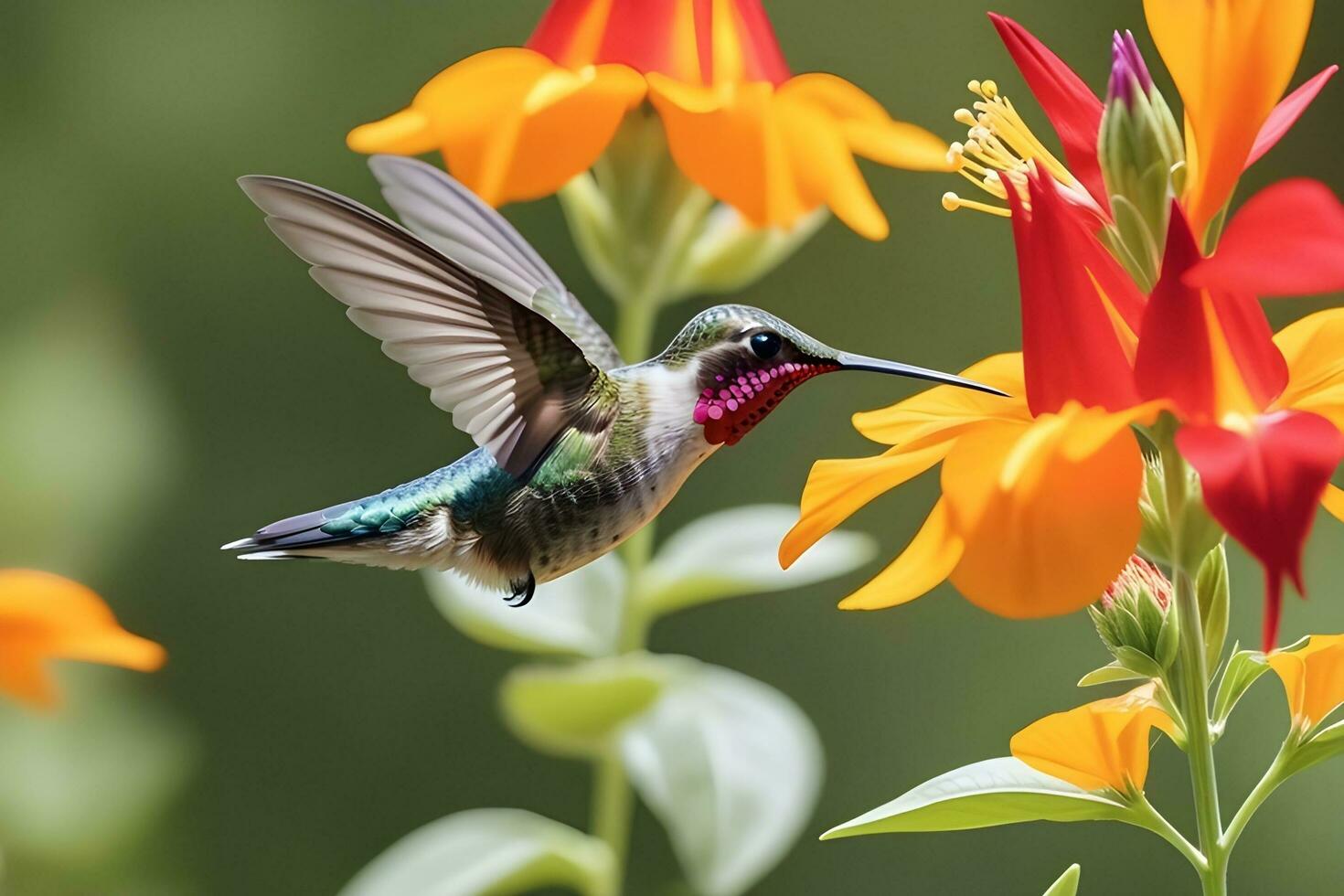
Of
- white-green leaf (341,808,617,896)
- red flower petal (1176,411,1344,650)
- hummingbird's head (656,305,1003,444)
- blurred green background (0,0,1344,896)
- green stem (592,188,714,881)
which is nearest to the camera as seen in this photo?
red flower petal (1176,411,1344,650)

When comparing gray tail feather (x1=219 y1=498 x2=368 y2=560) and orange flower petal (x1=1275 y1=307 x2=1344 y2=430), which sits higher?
orange flower petal (x1=1275 y1=307 x2=1344 y2=430)

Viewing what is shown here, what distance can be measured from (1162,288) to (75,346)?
83 centimetres

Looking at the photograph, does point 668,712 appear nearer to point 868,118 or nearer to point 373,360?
point 868,118

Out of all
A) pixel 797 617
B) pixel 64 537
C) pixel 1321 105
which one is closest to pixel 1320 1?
pixel 1321 105

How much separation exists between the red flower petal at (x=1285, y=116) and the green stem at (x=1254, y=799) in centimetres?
11

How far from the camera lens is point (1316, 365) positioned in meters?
0.28

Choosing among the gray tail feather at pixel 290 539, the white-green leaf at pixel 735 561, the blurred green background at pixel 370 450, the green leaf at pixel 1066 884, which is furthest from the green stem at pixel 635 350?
the blurred green background at pixel 370 450

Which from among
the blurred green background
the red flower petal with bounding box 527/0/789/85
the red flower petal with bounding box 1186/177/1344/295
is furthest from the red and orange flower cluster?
the blurred green background

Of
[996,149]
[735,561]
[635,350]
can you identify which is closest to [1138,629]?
[996,149]

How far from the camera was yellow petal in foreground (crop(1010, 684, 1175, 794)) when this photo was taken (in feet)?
0.93

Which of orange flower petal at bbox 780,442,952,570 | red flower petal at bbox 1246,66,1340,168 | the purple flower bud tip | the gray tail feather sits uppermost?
the purple flower bud tip

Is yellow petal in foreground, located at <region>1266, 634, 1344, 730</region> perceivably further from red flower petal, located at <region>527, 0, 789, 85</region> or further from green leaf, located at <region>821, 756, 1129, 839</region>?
red flower petal, located at <region>527, 0, 789, 85</region>

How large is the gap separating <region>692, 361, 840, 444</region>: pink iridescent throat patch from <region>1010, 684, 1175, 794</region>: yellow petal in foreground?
8 cm

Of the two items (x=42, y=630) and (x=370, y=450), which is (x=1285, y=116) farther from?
(x=370, y=450)
